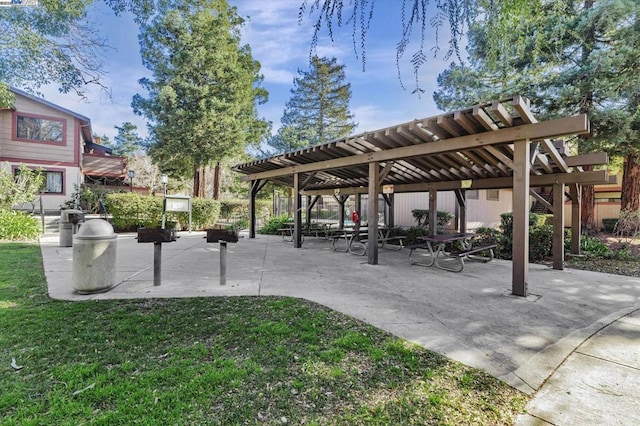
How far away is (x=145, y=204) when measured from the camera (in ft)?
44.2

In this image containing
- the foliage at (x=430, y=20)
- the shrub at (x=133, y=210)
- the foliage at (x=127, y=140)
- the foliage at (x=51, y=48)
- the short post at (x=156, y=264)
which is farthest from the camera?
the foliage at (x=127, y=140)

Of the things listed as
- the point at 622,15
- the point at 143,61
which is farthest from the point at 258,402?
the point at 143,61

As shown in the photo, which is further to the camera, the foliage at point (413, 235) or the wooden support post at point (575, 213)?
the foliage at point (413, 235)

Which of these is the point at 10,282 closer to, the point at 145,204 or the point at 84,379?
the point at 84,379

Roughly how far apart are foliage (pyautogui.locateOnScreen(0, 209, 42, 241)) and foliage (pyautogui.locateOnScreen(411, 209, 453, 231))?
14.2m

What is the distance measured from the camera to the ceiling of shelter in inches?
169

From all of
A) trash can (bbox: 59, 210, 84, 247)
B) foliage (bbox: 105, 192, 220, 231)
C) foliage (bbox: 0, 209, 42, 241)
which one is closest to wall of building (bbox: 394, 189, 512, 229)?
foliage (bbox: 105, 192, 220, 231)

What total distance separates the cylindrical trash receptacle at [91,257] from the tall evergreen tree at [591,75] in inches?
323

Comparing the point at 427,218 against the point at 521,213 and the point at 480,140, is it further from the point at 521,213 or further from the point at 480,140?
the point at 521,213

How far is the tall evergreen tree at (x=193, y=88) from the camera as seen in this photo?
51.9ft

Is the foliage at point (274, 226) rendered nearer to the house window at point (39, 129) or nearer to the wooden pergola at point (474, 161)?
the wooden pergola at point (474, 161)

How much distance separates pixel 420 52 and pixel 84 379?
3.27 m

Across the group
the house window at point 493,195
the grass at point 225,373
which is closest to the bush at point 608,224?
the house window at point 493,195

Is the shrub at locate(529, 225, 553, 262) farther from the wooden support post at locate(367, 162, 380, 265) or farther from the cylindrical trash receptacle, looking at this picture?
the cylindrical trash receptacle
